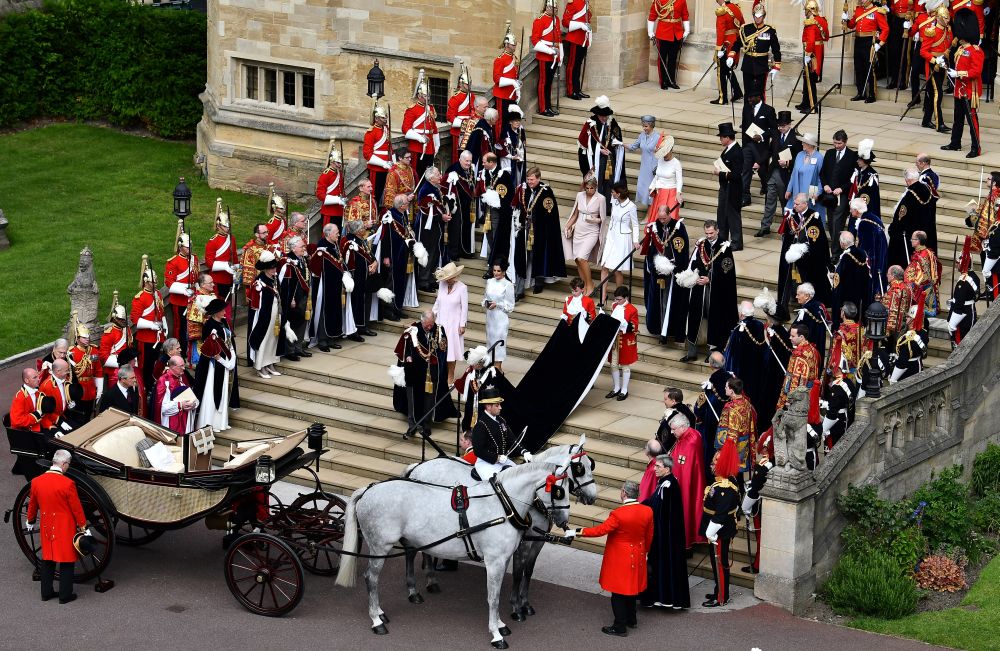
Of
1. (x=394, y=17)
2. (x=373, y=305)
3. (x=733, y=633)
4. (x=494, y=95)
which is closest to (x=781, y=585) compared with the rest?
(x=733, y=633)

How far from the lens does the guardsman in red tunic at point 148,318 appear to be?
23891 millimetres

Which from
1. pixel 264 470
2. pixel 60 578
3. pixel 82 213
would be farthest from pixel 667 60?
pixel 60 578

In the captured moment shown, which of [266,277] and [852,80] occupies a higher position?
[852,80]

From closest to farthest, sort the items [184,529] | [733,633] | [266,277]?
[733,633] → [184,529] → [266,277]

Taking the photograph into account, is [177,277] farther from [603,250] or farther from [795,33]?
[795,33]

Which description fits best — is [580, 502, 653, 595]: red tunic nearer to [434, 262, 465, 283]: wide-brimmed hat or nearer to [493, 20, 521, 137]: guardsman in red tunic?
[434, 262, 465, 283]: wide-brimmed hat

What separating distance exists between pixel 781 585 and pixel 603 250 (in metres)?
7.13

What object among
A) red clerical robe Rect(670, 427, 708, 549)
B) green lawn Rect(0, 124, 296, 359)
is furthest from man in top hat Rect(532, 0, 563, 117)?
red clerical robe Rect(670, 427, 708, 549)

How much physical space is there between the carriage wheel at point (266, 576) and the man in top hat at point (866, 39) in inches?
561

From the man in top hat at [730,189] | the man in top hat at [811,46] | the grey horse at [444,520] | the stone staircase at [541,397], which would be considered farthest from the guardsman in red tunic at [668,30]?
the grey horse at [444,520]

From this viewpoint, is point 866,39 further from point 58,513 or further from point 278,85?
point 58,513

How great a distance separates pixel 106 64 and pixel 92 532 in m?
19.5

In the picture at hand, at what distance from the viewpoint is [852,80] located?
101ft

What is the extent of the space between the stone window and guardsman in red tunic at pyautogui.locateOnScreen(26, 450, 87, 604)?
1591cm
